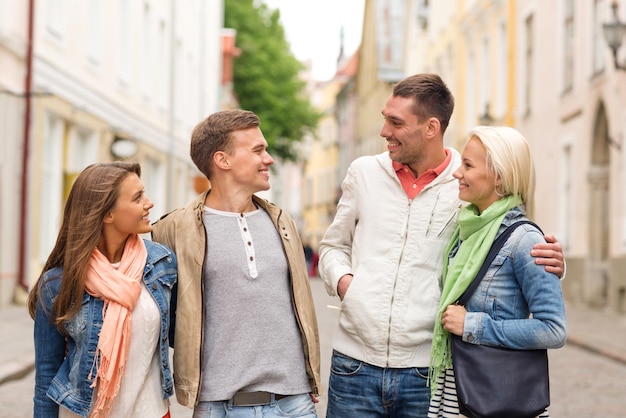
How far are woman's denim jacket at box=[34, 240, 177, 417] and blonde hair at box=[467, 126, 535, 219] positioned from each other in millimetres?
1101

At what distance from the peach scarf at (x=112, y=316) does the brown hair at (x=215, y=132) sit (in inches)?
21.1

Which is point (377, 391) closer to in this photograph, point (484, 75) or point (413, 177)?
point (413, 177)

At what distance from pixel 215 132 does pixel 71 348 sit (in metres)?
0.88

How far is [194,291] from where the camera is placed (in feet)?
12.5

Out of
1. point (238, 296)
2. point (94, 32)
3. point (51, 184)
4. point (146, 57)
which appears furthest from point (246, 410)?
point (146, 57)

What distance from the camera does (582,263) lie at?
2164 cm

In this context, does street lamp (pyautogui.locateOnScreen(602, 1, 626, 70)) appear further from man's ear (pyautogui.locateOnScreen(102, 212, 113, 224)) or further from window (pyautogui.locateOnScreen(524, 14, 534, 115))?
man's ear (pyautogui.locateOnScreen(102, 212, 113, 224))

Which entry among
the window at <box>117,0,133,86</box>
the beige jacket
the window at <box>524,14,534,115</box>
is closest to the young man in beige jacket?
the beige jacket

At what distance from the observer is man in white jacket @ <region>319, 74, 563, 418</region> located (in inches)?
155

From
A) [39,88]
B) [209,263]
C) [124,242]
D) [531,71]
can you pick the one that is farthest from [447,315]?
[531,71]

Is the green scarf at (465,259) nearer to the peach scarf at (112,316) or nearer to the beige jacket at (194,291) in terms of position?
the beige jacket at (194,291)

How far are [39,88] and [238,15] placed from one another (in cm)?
2956

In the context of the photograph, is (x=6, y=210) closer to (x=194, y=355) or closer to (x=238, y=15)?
(x=194, y=355)

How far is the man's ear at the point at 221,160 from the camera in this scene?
13.1 ft
